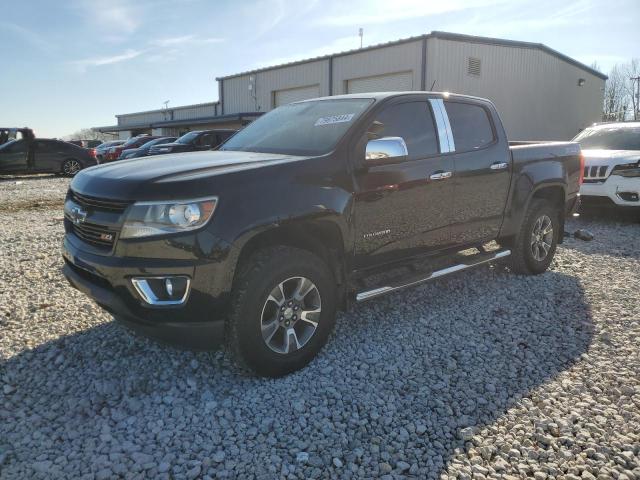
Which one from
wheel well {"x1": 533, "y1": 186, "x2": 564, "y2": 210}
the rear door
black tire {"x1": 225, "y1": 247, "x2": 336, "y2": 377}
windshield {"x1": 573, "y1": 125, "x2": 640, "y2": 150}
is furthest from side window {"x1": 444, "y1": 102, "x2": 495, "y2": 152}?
windshield {"x1": 573, "y1": 125, "x2": 640, "y2": 150}

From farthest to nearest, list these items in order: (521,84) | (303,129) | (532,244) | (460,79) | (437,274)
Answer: (521,84)
(460,79)
(532,244)
(437,274)
(303,129)

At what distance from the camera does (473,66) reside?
2086cm

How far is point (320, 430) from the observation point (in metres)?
2.70

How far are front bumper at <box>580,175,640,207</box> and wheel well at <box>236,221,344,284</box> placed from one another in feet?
22.9

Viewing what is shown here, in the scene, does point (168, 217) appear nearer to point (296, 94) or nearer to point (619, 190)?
point (619, 190)

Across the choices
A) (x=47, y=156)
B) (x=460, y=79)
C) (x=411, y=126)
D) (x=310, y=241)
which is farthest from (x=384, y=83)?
(x=310, y=241)

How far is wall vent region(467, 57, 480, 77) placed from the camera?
2064 centimetres

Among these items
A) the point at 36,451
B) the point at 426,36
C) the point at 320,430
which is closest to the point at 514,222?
the point at 320,430

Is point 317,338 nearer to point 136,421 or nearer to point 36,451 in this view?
point 136,421

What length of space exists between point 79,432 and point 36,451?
22 cm

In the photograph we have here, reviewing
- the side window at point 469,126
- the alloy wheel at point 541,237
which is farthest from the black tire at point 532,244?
the side window at point 469,126

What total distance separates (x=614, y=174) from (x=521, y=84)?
16.8 metres

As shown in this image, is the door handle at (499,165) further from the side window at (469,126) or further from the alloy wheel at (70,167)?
the alloy wheel at (70,167)

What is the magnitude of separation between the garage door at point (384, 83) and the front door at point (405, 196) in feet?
56.1
